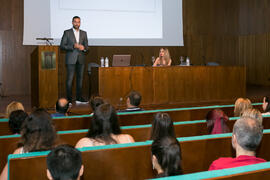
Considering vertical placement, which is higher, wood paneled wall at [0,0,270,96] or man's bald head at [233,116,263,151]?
wood paneled wall at [0,0,270,96]

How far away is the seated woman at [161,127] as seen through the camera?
6.97 ft

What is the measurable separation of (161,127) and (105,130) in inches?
14.8

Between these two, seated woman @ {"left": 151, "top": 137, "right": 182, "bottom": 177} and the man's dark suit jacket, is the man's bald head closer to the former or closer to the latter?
seated woman @ {"left": 151, "top": 137, "right": 182, "bottom": 177}

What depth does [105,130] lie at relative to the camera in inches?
85.5

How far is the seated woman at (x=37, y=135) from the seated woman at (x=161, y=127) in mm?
656

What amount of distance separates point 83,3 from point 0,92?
2936 mm

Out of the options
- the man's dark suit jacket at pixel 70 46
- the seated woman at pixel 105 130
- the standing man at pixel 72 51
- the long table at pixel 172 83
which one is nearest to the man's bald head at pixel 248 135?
the seated woman at pixel 105 130

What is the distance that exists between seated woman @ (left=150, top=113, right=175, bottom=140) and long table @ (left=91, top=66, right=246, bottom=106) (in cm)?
348

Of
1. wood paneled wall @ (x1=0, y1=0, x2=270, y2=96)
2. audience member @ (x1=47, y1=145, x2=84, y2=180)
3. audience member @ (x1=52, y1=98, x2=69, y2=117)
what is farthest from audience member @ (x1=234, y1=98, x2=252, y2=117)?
wood paneled wall @ (x1=0, y1=0, x2=270, y2=96)

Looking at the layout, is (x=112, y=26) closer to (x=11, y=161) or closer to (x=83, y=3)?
(x=83, y=3)

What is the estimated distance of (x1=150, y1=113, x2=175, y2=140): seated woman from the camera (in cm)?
212

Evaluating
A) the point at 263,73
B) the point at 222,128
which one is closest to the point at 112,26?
the point at 263,73

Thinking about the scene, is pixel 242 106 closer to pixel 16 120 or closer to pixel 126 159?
pixel 126 159

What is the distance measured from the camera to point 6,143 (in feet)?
7.20
